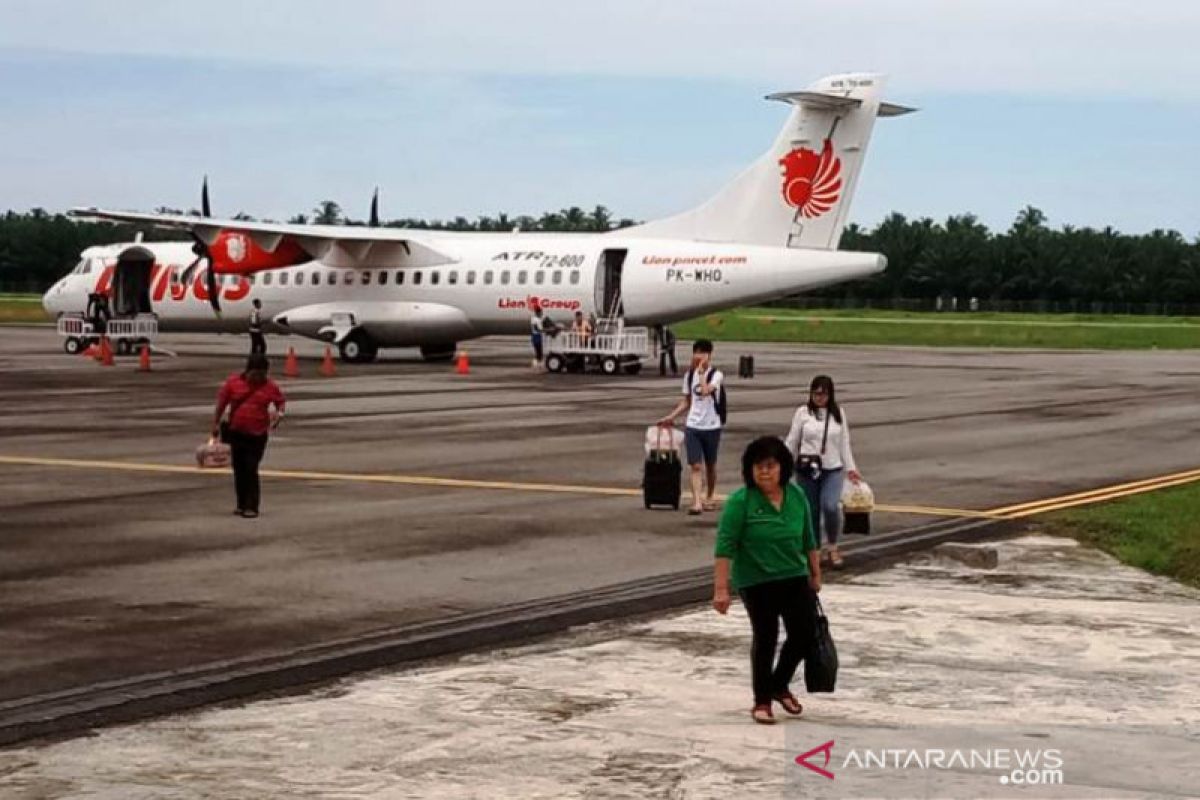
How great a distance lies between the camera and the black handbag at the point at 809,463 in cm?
1455

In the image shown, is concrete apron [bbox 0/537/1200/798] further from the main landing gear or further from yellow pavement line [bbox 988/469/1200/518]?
the main landing gear

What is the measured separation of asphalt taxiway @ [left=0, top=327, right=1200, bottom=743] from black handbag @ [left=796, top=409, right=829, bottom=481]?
44.9 inches

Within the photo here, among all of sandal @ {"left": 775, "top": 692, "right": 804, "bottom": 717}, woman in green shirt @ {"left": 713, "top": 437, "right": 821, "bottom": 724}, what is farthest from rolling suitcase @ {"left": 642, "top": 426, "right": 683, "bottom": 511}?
sandal @ {"left": 775, "top": 692, "right": 804, "bottom": 717}

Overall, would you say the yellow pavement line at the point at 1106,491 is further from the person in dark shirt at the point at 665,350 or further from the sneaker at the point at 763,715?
the person in dark shirt at the point at 665,350

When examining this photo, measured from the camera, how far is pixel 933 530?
55.8 ft

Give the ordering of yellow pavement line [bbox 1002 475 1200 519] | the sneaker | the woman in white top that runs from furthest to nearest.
→ yellow pavement line [bbox 1002 475 1200 519], the woman in white top, the sneaker

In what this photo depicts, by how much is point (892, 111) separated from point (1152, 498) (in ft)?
88.9

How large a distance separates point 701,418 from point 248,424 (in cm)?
433

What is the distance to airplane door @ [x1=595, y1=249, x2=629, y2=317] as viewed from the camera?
45.6 metres

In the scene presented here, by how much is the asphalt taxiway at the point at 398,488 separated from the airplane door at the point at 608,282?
3822 mm

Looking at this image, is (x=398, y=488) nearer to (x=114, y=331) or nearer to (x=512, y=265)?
(x=512, y=265)

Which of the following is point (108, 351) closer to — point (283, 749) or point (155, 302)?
point (155, 302)

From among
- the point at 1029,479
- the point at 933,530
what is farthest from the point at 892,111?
the point at 933,530

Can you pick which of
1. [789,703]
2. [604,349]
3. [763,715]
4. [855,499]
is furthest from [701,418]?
[604,349]
